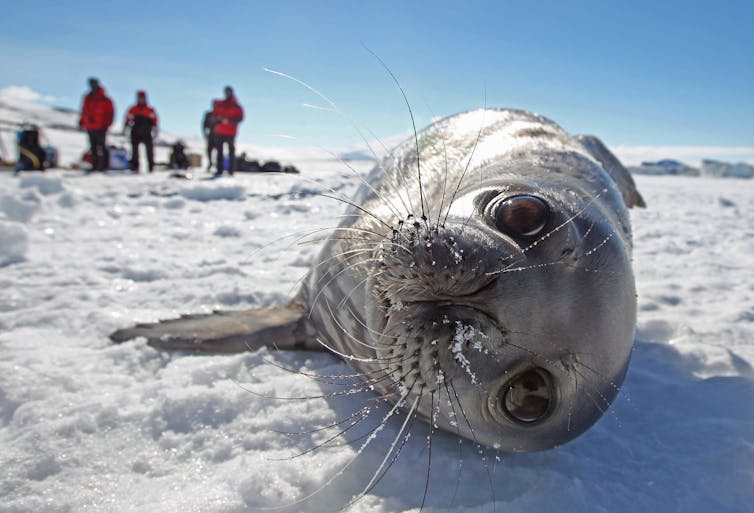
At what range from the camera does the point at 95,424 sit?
1604mm

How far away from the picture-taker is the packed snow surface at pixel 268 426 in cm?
139

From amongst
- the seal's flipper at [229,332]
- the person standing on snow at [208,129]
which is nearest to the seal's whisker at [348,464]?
the seal's flipper at [229,332]

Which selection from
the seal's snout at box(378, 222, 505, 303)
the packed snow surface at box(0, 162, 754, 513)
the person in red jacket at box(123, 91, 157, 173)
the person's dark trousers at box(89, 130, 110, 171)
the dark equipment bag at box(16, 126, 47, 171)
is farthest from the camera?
the person in red jacket at box(123, 91, 157, 173)

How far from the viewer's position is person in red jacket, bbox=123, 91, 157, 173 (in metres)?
10.6

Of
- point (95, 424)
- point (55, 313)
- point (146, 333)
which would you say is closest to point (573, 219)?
point (95, 424)

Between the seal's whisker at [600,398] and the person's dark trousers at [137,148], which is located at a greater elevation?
the person's dark trousers at [137,148]

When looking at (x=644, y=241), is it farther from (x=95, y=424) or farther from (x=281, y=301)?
(x=95, y=424)

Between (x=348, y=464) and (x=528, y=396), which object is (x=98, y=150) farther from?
(x=528, y=396)

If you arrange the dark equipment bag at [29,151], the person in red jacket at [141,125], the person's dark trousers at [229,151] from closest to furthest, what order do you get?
the dark equipment bag at [29,151] → the person in red jacket at [141,125] → the person's dark trousers at [229,151]

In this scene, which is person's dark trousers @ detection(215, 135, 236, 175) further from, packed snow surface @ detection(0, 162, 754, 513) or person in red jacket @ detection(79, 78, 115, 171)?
packed snow surface @ detection(0, 162, 754, 513)

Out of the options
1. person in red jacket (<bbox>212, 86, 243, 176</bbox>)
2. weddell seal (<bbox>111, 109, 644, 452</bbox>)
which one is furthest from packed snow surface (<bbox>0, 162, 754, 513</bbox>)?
person in red jacket (<bbox>212, 86, 243, 176</bbox>)

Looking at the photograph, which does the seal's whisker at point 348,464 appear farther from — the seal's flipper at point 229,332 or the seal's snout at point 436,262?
the seal's flipper at point 229,332

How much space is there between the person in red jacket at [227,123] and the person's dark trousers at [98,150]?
2.07 m

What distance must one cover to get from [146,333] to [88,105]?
9.64m
